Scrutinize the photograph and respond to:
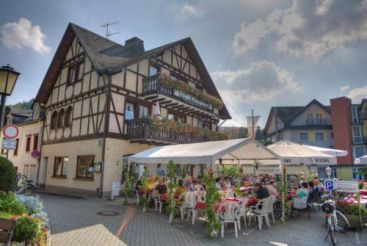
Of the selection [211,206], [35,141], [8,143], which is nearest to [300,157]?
[211,206]

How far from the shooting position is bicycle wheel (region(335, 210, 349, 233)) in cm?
793

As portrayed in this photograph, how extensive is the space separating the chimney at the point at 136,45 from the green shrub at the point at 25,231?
18.6m

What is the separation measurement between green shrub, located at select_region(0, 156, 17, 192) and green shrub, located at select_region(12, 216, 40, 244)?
2.68 meters

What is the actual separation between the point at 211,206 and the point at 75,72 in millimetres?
15747

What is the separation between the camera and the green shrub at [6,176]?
23.2 feet

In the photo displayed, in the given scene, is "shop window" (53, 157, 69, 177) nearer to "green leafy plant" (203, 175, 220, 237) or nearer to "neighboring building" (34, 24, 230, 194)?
"neighboring building" (34, 24, 230, 194)

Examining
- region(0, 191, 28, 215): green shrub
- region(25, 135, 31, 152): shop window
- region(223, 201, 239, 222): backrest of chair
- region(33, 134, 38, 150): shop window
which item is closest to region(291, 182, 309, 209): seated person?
region(223, 201, 239, 222): backrest of chair

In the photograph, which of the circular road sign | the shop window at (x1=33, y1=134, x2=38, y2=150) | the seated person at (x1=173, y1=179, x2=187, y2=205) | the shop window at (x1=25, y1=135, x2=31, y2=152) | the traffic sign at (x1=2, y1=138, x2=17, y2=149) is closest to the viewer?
the traffic sign at (x1=2, y1=138, x2=17, y2=149)

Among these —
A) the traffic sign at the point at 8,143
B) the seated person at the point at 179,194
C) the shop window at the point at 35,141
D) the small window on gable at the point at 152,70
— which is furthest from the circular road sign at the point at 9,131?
the shop window at the point at 35,141

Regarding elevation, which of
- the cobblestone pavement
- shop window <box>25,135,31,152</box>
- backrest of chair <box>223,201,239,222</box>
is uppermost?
shop window <box>25,135,31,152</box>

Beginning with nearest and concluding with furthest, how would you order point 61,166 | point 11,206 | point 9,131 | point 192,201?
point 11,206, point 9,131, point 192,201, point 61,166

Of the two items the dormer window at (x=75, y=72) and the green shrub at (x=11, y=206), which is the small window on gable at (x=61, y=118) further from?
the green shrub at (x=11, y=206)

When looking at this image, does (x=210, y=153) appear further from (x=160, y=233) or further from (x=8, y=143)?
(x=8, y=143)

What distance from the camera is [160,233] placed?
766 cm
